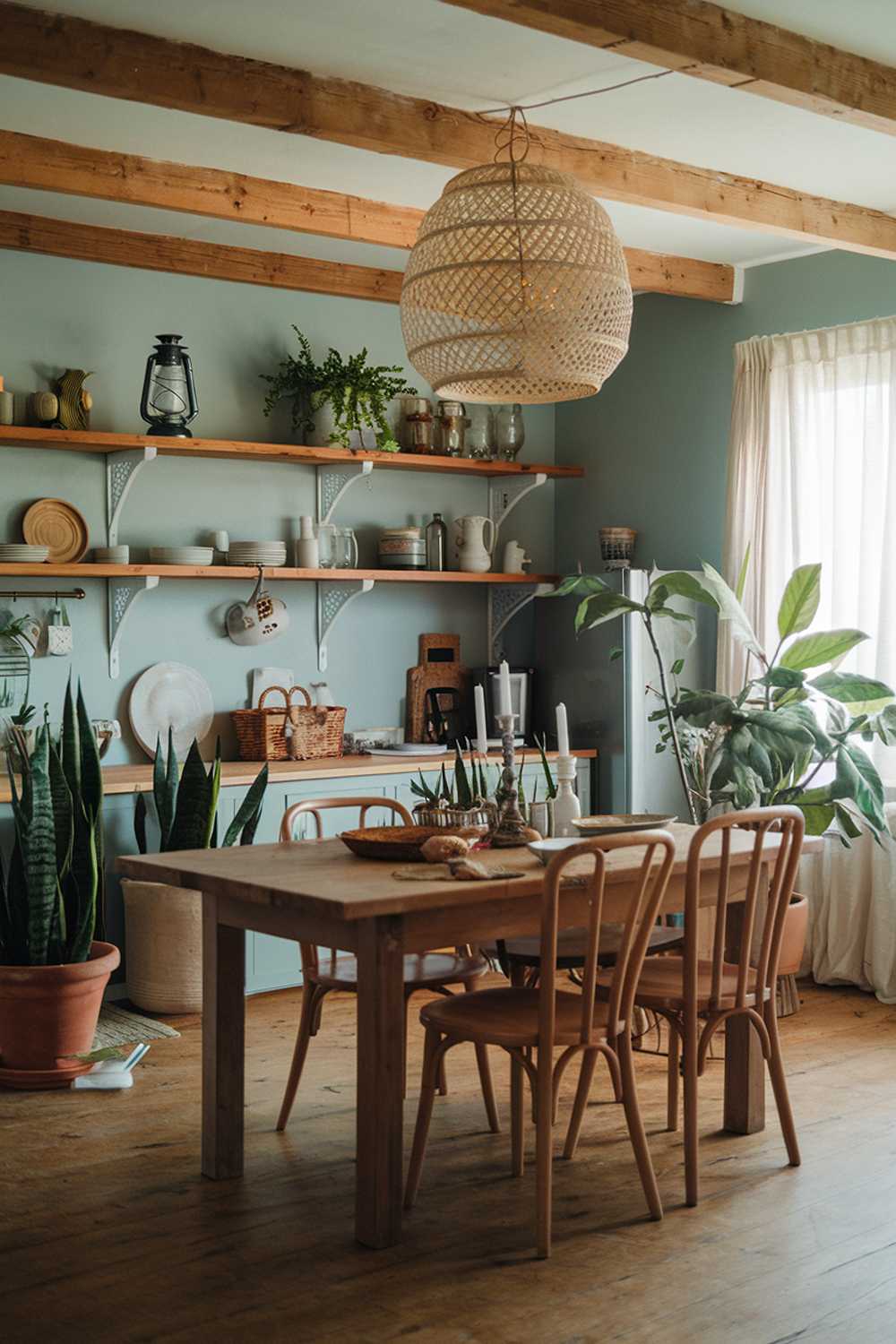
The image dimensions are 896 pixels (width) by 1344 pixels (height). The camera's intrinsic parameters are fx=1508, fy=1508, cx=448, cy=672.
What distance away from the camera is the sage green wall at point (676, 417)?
19.2 ft

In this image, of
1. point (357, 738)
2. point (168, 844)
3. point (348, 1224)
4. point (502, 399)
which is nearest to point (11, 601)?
point (168, 844)

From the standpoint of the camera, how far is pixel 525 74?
12.5 ft

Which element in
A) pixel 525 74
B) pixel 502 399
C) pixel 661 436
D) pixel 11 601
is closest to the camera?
pixel 502 399

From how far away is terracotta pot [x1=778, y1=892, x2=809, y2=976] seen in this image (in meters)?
4.54

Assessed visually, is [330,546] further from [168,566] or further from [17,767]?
[17,767]

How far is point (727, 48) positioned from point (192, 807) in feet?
8.96

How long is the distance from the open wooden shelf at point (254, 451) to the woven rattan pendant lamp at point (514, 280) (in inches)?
84.9

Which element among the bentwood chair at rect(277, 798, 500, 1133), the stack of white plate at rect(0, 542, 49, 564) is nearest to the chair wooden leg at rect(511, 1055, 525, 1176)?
the bentwood chair at rect(277, 798, 500, 1133)

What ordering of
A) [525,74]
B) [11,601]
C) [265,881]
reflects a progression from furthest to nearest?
1. [11,601]
2. [525,74]
3. [265,881]

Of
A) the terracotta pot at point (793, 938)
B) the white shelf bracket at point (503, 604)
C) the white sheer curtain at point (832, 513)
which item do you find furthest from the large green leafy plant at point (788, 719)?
the white shelf bracket at point (503, 604)

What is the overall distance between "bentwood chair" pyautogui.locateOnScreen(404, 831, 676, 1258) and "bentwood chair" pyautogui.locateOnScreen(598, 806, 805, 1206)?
3.3 inches

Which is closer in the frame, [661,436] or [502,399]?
[502,399]

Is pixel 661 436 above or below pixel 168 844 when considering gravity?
above

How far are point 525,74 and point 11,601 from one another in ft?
8.58
